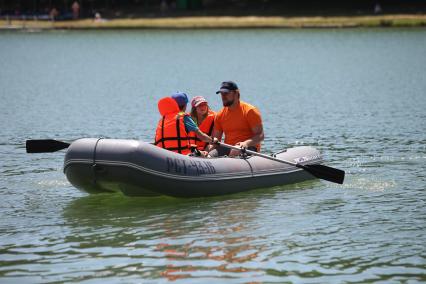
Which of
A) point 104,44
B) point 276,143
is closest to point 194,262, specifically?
point 276,143

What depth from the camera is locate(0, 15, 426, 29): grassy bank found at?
208 ft

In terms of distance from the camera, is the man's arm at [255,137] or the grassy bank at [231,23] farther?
the grassy bank at [231,23]

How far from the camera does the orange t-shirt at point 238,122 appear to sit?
610 inches

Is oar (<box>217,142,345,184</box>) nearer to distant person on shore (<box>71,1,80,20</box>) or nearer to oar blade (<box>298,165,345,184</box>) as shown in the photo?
oar blade (<box>298,165,345,184</box>)

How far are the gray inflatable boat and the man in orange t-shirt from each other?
361mm

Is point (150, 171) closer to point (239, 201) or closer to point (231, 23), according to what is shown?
point (239, 201)

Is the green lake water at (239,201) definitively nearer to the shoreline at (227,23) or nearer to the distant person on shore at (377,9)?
the shoreline at (227,23)

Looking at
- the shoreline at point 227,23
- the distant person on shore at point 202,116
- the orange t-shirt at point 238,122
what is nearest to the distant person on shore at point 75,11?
the shoreline at point 227,23

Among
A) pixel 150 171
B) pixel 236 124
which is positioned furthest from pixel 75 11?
pixel 150 171

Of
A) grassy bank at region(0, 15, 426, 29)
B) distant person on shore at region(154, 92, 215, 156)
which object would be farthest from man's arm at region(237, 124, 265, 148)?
grassy bank at region(0, 15, 426, 29)

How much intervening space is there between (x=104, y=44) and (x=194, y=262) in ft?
176

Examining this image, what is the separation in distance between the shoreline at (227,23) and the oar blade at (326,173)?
48828 millimetres

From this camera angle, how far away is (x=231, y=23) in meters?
69.6

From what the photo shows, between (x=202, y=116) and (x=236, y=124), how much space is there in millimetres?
626
